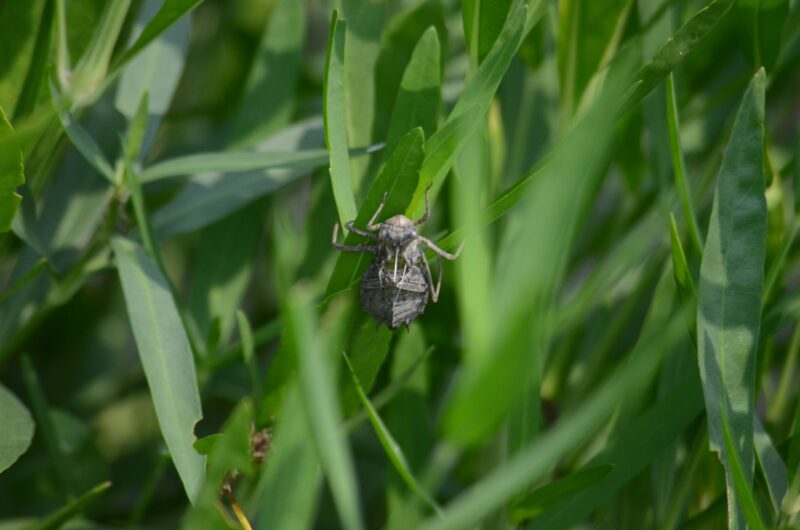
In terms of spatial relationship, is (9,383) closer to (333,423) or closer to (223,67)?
(223,67)

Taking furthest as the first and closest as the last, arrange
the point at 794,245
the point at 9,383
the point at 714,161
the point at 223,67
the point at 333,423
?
the point at 223,67, the point at 9,383, the point at 794,245, the point at 714,161, the point at 333,423

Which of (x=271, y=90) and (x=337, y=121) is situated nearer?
(x=337, y=121)

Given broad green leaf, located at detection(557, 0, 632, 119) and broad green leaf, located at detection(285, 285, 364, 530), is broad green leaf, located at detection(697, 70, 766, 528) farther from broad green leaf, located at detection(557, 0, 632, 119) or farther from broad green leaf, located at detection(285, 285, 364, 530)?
broad green leaf, located at detection(285, 285, 364, 530)

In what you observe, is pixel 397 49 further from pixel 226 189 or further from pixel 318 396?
pixel 318 396

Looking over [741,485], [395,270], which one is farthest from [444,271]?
[741,485]

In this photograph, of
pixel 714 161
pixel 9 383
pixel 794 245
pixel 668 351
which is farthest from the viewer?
pixel 9 383

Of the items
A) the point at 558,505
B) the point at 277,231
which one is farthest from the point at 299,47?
the point at 558,505

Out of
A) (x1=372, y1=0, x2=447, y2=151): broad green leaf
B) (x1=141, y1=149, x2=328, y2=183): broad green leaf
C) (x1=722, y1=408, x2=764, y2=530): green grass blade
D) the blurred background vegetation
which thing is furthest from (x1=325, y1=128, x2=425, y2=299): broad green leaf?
(x1=722, y1=408, x2=764, y2=530): green grass blade
